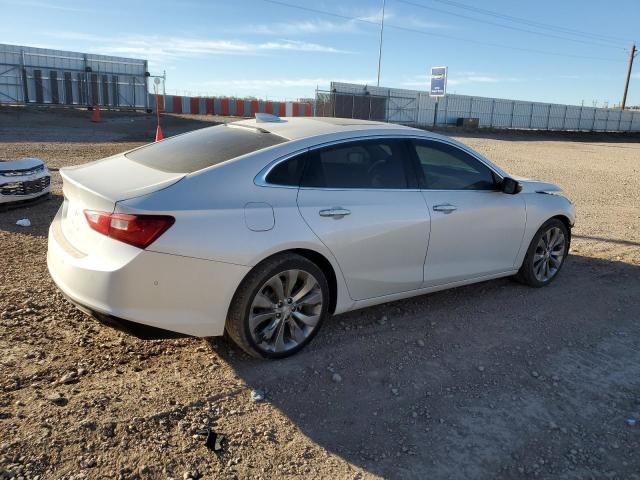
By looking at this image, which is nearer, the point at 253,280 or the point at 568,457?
the point at 568,457

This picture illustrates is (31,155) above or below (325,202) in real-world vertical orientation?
below

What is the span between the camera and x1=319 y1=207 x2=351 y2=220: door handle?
12.8 ft

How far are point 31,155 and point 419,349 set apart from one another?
12.8m

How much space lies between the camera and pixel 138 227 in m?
3.26

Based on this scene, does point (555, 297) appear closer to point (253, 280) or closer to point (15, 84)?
point (253, 280)

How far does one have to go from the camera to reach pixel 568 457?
3.06 m

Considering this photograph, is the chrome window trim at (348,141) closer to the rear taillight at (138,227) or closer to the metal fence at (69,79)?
the rear taillight at (138,227)

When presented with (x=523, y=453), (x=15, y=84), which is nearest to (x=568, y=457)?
(x=523, y=453)

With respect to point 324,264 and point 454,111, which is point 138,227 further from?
point 454,111

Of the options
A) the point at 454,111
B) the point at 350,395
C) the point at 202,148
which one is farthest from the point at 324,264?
the point at 454,111

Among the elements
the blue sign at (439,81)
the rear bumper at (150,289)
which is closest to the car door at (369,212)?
the rear bumper at (150,289)

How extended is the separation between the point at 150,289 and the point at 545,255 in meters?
4.07

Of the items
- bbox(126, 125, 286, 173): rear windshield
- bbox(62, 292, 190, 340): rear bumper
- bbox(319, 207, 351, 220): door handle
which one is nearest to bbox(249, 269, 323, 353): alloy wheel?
bbox(319, 207, 351, 220): door handle

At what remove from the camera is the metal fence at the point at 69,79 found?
108 ft
